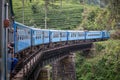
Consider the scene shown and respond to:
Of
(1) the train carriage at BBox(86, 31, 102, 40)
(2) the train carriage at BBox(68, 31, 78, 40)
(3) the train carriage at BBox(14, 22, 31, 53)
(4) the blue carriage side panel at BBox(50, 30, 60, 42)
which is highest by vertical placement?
(3) the train carriage at BBox(14, 22, 31, 53)

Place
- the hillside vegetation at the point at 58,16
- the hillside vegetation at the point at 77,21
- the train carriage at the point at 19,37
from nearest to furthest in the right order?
the train carriage at the point at 19,37 → the hillside vegetation at the point at 77,21 → the hillside vegetation at the point at 58,16

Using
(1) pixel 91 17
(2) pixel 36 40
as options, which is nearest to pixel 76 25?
(1) pixel 91 17

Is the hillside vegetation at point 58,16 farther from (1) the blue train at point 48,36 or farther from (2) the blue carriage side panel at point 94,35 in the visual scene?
(1) the blue train at point 48,36

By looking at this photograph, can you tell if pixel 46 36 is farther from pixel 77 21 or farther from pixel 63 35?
pixel 77 21

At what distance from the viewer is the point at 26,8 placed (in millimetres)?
78375

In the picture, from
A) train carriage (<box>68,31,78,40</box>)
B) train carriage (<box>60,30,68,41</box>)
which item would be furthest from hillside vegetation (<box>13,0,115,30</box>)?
train carriage (<box>60,30,68,41</box>)

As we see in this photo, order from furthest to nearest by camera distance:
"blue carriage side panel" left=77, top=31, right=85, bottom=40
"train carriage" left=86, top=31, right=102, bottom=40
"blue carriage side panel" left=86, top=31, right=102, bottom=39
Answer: "blue carriage side panel" left=86, top=31, right=102, bottom=39
"train carriage" left=86, top=31, right=102, bottom=40
"blue carriage side panel" left=77, top=31, right=85, bottom=40

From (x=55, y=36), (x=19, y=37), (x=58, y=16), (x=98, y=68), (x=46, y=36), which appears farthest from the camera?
(x=58, y=16)

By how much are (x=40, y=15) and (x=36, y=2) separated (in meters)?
6.42

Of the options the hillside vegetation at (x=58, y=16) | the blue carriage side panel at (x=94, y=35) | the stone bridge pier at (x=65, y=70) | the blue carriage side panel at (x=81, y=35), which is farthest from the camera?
the hillside vegetation at (x=58, y=16)

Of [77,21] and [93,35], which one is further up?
[77,21]

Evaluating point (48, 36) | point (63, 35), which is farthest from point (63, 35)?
point (48, 36)

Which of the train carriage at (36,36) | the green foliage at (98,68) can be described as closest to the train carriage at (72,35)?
the green foliage at (98,68)

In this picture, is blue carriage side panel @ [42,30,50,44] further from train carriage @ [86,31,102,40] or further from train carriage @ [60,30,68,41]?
train carriage @ [86,31,102,40]
